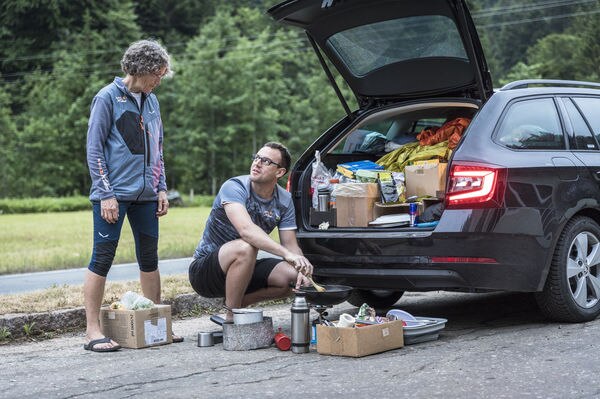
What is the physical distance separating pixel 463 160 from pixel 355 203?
0.92m

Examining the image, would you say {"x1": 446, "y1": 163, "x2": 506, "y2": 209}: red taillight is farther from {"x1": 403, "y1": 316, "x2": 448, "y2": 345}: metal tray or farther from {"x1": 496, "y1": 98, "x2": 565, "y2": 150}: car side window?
{"x1": 403, "y1": 316, "x2": 448, "y2": 345}: metal tray

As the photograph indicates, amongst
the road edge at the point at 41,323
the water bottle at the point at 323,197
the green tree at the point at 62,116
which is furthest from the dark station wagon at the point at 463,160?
the green tree at the point at 62,116

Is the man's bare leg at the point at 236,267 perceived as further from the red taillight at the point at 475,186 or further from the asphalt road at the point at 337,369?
the red taillight at the point at 475,186

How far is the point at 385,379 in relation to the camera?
4.73 metres

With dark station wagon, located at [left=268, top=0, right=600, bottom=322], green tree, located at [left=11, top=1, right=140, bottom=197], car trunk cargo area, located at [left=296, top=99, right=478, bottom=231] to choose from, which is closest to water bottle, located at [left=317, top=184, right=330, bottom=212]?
car trunk cargo area, located at [left=296, top=99, right=478, bottom=231]

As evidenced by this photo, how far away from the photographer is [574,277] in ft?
20.4

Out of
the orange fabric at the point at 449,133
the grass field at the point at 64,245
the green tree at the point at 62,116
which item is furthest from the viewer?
the green tree at the point at 62,116

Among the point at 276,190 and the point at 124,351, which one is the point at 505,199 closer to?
the point at 276,190

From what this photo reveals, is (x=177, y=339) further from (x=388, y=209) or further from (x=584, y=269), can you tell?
(x=584, y=269)

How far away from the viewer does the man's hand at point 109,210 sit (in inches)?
232

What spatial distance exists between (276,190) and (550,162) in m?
1.85

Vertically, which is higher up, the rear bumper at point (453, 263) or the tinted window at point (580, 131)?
the tinted window at point (580, 131)

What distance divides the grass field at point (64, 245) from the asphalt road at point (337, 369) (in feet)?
20.5

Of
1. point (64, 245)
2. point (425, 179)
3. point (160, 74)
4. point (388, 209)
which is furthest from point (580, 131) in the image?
point (64, 245)
